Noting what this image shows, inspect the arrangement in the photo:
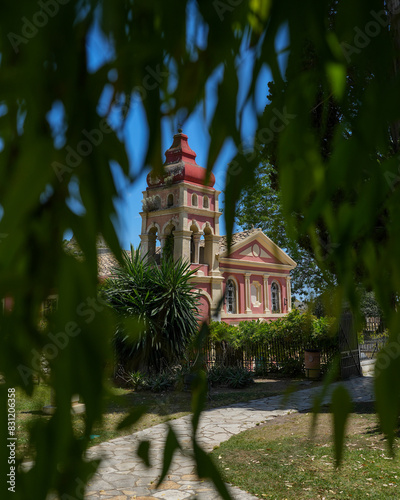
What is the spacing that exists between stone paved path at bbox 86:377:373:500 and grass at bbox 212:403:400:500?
25cm

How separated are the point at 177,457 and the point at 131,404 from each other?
154 inches

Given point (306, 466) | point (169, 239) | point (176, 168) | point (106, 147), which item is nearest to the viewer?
point (106, 147)

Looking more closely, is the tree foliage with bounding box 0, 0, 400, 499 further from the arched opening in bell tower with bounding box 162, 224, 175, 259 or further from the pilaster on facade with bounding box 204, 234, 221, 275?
the pilaster on facade with bounding box 204, 234, 221, 275

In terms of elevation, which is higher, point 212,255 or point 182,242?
point 182,242

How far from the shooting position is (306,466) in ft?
13.0

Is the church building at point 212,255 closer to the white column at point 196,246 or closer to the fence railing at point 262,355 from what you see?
the white column at point 196,246

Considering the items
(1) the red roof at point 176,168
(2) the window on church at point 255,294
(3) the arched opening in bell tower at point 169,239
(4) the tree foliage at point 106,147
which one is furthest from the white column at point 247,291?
(4) the tree foliage at point 106,147

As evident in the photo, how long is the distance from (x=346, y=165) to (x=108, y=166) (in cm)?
28

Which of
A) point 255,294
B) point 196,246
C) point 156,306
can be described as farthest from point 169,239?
point 255,294

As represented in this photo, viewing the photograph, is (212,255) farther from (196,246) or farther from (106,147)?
(106,147)

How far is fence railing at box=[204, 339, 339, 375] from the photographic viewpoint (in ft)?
35.0

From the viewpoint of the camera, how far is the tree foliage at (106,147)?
442mm

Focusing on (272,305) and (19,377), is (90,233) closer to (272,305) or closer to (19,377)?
(19,377)

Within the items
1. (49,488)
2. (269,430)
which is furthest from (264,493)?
(49,488)
